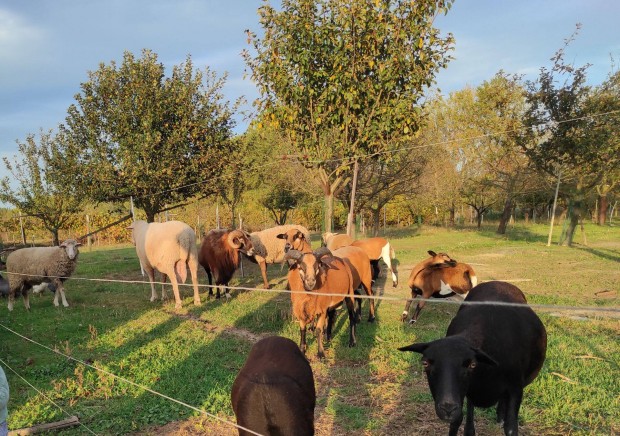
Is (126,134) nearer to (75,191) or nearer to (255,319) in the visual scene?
(75,191)

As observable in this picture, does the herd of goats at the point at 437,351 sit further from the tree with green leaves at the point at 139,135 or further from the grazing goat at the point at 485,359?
the tree with green leaves at the point at 139,135

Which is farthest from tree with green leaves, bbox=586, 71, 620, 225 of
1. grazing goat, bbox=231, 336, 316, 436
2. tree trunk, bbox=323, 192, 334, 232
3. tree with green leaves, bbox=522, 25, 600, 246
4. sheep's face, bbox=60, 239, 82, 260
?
sheep's face, bbox=60, 239, 82, 260

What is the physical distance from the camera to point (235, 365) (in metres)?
6.41

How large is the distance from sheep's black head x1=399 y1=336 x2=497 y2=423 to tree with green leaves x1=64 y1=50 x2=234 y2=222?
13922 millimetres

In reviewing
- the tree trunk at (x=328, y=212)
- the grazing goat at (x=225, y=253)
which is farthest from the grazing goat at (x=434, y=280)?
the tree trunk at (x=328, y=212)

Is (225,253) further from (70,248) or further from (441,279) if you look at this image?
(441,279)

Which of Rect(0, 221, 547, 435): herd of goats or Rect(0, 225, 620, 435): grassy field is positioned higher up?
Rect(0, 221, 547, 435): herd of goats

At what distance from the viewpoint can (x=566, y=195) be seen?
22.0m

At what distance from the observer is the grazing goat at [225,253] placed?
12.5 meters

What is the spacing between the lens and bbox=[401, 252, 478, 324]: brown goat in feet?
27.8

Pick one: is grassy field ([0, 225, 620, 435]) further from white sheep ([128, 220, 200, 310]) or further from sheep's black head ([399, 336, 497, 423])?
white sheep ([128, 220, 200, 310])

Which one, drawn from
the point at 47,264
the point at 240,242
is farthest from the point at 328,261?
the point at 47,264

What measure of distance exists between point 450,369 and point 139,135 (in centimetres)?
1455

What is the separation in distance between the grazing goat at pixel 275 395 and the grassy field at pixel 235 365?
4.03ft
